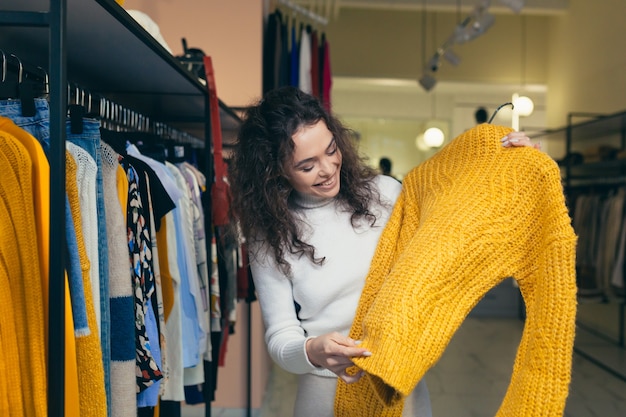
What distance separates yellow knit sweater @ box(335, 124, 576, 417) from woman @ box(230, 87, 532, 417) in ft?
0.27

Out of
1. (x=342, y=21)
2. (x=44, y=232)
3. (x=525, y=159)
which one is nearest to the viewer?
(x=44, y=232)

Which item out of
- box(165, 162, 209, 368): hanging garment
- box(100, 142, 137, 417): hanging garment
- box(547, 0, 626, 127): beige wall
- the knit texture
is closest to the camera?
the knit texture

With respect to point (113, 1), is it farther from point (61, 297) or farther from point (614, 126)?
point (614, 126)

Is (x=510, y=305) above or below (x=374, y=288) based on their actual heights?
below

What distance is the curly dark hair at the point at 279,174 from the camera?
1.46 meters

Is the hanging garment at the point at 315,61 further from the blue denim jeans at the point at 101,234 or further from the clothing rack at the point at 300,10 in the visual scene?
the blue denim jeans at the point at 101,234

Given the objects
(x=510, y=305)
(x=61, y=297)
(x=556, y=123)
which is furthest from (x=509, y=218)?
(x=556, y=123)

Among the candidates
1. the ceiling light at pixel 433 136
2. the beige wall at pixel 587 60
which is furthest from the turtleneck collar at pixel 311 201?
the ceiling light at pixel 433 136

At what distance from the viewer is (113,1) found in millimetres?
1198

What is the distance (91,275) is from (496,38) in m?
7.04

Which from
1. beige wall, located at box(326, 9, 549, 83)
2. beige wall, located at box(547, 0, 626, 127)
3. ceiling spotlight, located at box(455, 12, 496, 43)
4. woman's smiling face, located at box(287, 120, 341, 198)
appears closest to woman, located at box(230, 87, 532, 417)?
woman's smiling face, located at box(287, 120, 341, 198)

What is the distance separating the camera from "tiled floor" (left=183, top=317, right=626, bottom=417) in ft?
11.4

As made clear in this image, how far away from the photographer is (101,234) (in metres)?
1.36

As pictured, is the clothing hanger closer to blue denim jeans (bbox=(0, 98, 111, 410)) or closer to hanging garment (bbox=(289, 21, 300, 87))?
blue denim jeans (bbox=(0, 98, 111, 410))
